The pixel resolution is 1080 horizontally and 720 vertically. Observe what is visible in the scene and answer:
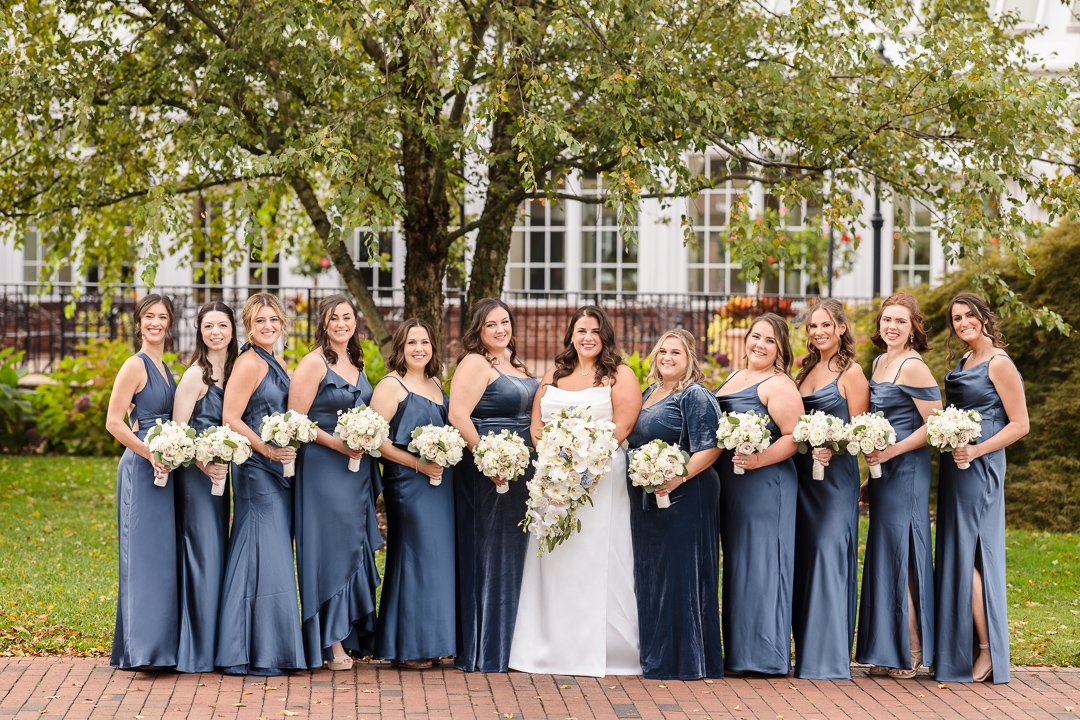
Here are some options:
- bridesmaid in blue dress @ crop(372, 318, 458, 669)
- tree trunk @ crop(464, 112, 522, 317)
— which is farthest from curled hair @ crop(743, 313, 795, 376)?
tree trunk @ crop(464, 112, 522, 317)

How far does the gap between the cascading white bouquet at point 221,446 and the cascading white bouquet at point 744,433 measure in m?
2.42

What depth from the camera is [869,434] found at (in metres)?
6.38

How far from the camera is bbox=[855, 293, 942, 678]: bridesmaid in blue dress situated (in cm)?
672

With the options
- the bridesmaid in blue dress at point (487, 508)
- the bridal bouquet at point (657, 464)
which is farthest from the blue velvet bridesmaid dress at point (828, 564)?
the bridesmaid in blue dress at point (487, 508)

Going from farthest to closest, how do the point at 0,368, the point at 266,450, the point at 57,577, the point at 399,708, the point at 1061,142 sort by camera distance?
the point at 0,368, the point at 57,577, the point at 1061,142, the point at 266,450, the point at 399,708

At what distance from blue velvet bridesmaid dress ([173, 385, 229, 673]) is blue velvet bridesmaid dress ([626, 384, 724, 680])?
2.24m

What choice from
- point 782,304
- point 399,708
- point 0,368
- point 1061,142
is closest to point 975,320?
point 1061,142

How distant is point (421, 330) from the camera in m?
6.79

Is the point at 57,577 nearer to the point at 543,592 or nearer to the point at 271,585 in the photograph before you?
the point at 271,585

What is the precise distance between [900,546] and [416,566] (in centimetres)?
260

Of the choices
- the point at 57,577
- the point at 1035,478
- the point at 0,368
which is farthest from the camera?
the point at 0,368

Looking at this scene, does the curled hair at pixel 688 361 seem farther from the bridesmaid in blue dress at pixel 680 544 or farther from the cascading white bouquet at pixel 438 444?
the cascading white bouquet at pixel 438 444

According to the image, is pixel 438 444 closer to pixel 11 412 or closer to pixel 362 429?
pixel 362 429

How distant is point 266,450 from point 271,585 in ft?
2.34
